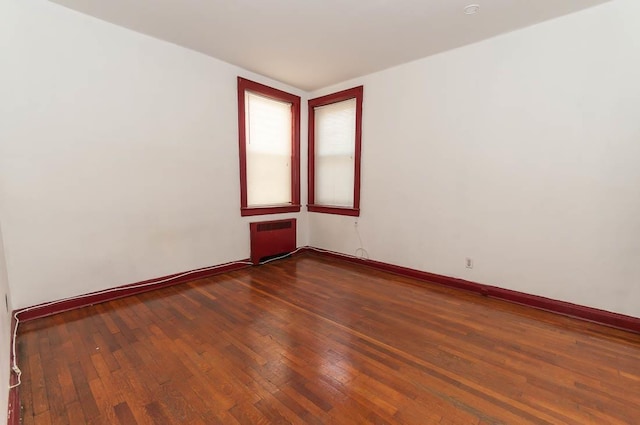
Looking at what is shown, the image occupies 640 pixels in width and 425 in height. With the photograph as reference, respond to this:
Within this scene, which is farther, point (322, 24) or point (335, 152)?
point (335, 152)

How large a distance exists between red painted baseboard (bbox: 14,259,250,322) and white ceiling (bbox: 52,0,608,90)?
106 inches

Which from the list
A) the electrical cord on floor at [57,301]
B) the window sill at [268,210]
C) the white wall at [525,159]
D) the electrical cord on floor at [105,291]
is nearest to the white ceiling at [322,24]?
the white wall at [525,159]

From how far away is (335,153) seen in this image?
452 centimetres

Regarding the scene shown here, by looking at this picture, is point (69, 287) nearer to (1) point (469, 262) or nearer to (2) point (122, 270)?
(2) point (122, 270)

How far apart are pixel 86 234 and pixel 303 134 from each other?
10.6ft

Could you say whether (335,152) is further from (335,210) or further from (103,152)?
(103,152)

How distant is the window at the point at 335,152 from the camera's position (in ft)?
13.7

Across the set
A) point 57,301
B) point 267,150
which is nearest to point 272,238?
point 267,150

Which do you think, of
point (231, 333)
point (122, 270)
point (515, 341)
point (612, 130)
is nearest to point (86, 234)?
point (122, 270)

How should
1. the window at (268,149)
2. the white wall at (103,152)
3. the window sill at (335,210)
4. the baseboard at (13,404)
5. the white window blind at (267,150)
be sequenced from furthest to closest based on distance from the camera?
1. the window sill at (335,210)
2. the white window blind at (267,150)
3. the window at (268,149)
4. the white wall at (103,152)
5. the baseboard at (13,404)

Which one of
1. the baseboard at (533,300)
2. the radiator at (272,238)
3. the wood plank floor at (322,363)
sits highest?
the radiator at (272,238)

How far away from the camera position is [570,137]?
2564 mm

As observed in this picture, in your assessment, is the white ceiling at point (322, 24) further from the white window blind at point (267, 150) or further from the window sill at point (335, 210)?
the window sill at point (335, 210)

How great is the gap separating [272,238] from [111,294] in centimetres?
208
